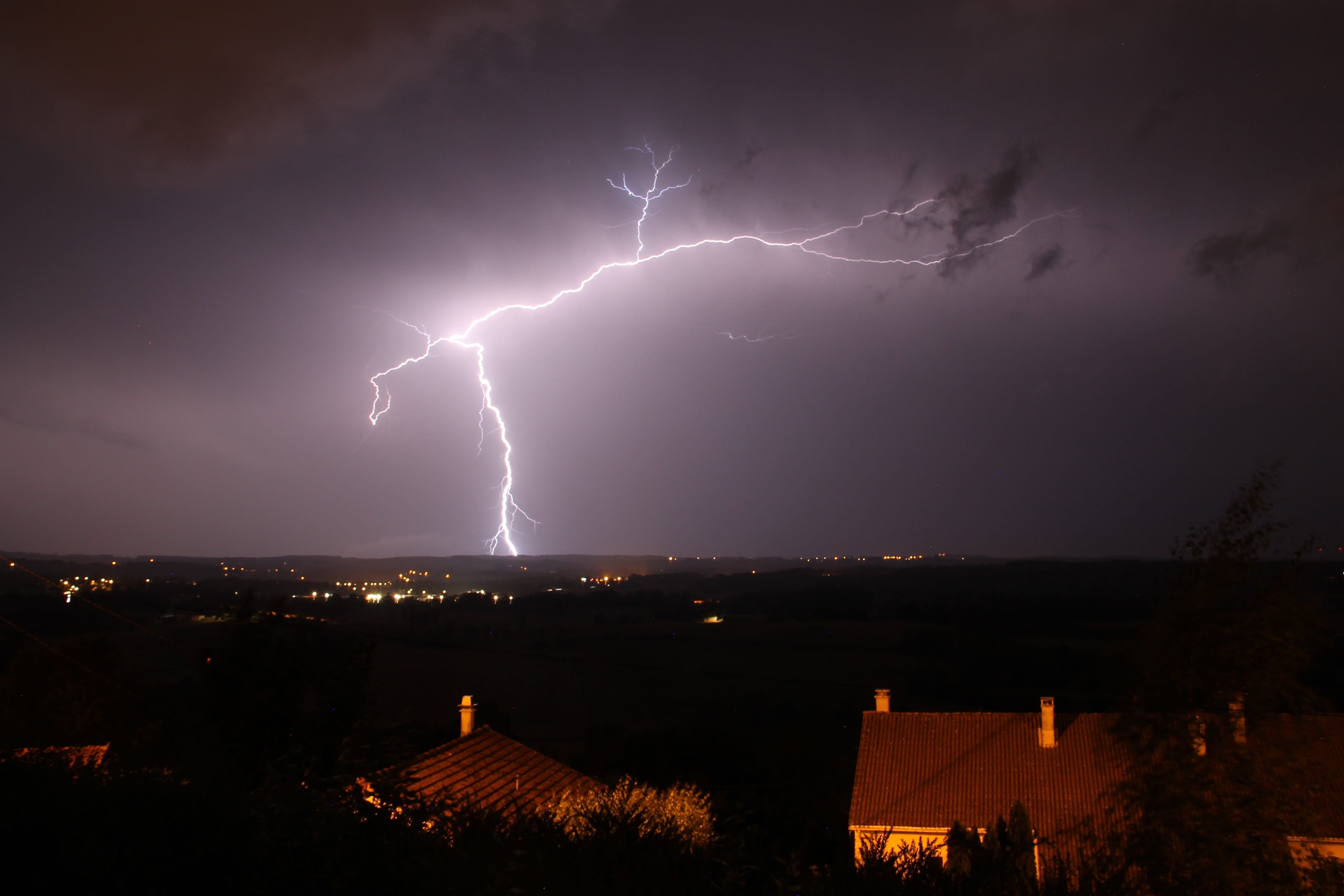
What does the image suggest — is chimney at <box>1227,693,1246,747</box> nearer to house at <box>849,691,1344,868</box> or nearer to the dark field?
the dark field

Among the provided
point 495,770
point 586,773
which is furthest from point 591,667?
point 495,770

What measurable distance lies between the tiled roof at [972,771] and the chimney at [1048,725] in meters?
0.10

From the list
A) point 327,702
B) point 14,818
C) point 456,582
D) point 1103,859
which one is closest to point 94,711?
point 327,702

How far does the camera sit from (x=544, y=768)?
13.3m

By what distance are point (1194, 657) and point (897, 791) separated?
10.8 meters

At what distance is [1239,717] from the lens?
5.98 meters

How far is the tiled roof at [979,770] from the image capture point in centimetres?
1454

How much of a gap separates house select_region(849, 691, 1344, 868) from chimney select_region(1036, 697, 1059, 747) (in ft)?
0.05

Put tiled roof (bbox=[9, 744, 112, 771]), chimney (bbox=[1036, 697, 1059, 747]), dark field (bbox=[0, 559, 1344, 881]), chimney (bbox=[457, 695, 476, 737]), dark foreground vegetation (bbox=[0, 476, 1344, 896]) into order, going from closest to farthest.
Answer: dark foreground vegetation (bbox=[0, 476, 1344, 896]), tiled roof (bbox=[9, 744, 112, 771]), dark field (bbox=[0, 559, 1344, 881]), chimney (bbox=[457, 695, 476, 737]), chimney (bbox=[1036, 697, 1059, 747])

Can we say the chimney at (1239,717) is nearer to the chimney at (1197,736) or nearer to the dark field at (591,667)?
the chimney at (1197,736)

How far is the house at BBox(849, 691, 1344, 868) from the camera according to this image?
14.5 metres

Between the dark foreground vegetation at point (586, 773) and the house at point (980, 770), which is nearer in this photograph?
the dark foreground vegetation at point (586, 773)

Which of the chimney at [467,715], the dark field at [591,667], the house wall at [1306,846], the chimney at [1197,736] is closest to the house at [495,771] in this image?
the chimney at [467,715]

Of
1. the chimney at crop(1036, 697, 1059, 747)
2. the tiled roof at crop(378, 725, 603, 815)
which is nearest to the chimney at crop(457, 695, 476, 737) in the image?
the tiled roof at crop(378, 725, 603, 815)
